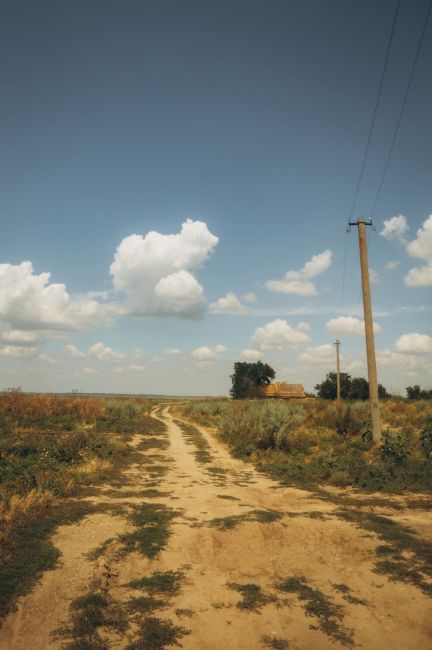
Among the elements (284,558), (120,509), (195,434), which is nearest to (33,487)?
(120,509)

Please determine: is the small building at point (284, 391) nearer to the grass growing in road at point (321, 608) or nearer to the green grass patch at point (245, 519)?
the green grass patch at point (245, 519)

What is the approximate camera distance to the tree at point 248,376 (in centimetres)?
7306

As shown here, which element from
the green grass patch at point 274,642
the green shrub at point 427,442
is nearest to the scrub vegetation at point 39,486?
the green grass patch at point 274,642

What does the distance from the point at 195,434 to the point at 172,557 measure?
16885 millimetres

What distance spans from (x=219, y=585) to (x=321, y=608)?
4.35 feet

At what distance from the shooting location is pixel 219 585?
16.9 feet

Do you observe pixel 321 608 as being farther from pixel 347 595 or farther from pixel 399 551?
pixel 399 551

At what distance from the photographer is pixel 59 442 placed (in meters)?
13.5

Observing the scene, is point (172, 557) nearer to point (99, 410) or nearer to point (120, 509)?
point (120, 509)

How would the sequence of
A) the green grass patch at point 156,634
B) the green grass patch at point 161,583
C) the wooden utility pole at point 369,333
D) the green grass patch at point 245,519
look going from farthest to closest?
the wooden utility pole at point 369,333, the green grass patch at point 245,519, the green grass patch at point 161,583, the green grass patch at point 156,634

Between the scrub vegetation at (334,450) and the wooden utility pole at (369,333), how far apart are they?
Result: 70 cm

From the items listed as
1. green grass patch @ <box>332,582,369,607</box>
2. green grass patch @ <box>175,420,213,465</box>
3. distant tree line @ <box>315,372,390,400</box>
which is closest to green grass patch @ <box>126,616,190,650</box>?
green grass patch @ <box>332,582,369,607</box>

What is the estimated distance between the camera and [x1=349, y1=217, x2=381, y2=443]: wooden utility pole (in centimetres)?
1501

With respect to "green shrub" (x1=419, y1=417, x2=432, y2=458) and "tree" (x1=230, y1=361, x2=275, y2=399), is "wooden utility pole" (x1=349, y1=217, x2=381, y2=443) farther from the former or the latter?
"tree" (x1=230, y1=361, x2=275, y2=399)
